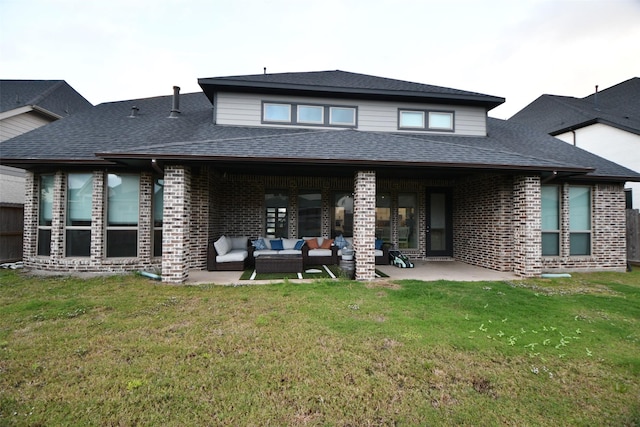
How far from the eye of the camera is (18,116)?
1090 centimetres

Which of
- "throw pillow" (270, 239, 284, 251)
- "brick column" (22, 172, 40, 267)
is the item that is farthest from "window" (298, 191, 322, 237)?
"brick column" (22, 172, 40, 267)

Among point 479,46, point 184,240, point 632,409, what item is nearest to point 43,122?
point 184,240

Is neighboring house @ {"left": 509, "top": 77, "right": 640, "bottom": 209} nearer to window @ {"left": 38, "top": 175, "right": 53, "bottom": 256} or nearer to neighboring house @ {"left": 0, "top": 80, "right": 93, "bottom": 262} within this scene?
window @ {"left": 38, "top": 175, "right": 53, "bottom": 256}

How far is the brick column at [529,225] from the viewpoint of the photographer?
718 centimetres

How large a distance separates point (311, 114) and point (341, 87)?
126 centimetres

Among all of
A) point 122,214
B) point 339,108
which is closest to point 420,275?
point 339,108

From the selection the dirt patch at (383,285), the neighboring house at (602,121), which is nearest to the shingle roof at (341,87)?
the dirt patch at (383,285)

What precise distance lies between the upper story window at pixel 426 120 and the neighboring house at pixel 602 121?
24.2ft

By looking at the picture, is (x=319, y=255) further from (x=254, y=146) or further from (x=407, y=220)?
(x=407, y=220)

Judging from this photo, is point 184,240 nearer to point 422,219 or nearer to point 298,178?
point 298,178

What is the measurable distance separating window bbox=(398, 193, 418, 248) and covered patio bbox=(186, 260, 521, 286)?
158 cm

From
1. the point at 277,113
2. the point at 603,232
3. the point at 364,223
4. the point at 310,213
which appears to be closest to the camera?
the point at 364,223

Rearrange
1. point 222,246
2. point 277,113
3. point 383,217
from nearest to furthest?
point 222,246, point 277,113, point 383,217

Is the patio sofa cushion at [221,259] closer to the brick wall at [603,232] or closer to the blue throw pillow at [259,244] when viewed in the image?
the blue throw pillow at [259,244]
